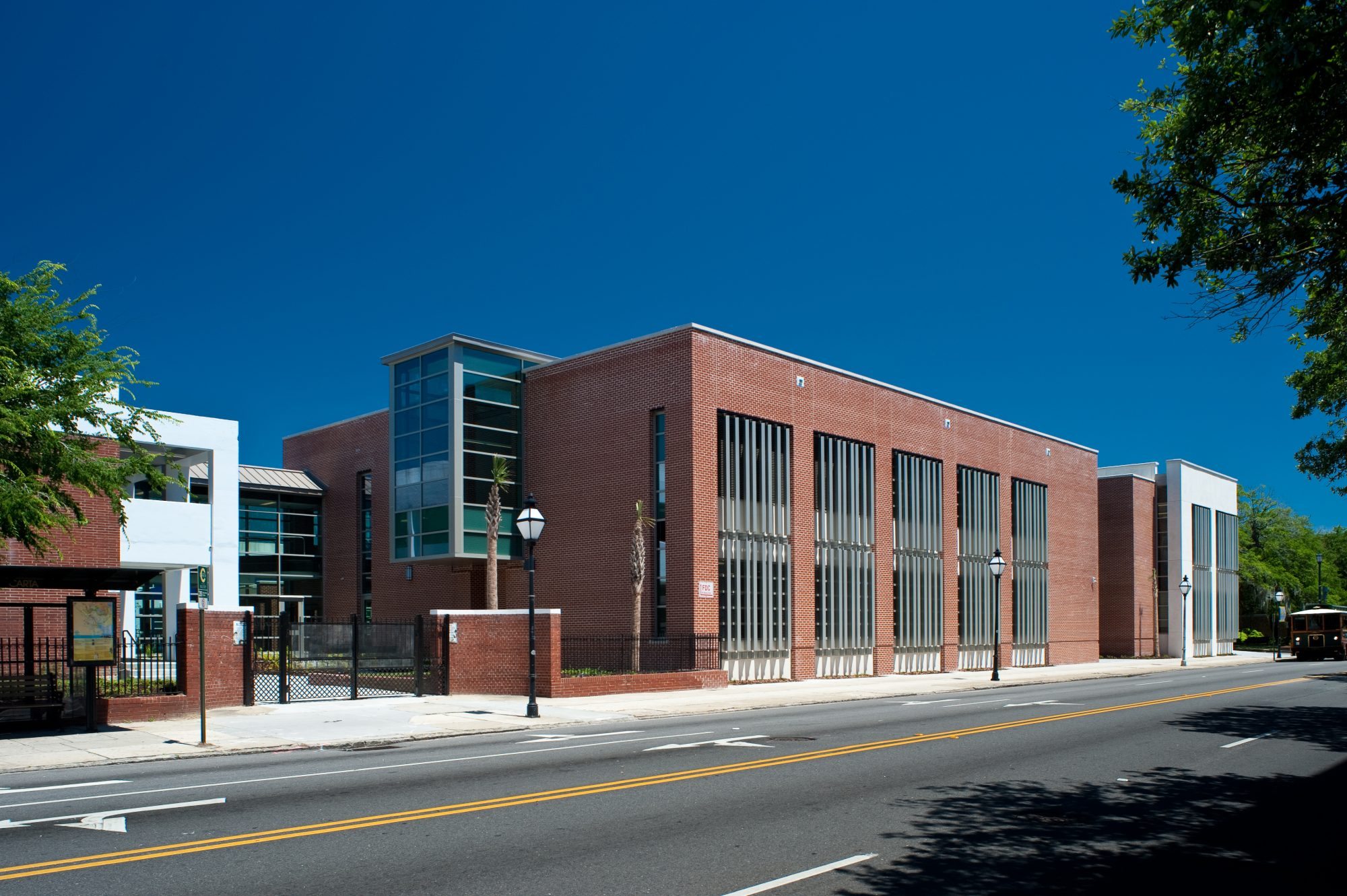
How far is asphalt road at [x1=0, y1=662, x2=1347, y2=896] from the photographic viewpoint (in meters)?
7.86

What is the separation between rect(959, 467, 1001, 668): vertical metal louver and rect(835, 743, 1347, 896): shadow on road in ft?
103

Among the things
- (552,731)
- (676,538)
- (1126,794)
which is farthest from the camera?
(676,538)

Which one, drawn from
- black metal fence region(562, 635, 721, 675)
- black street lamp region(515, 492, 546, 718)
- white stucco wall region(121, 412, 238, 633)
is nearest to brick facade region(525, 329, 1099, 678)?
black metal fence region(562, 635, 721, 675)

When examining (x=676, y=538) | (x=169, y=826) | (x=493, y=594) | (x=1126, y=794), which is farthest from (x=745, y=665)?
(x=169, y=826)

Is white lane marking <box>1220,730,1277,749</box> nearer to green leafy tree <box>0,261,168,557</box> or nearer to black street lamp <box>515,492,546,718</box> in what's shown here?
black street lamp <box>515,492,546,718</box>

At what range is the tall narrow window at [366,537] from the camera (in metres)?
46.8

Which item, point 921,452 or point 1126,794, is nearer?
point 1126,794

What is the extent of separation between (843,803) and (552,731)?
9280mm

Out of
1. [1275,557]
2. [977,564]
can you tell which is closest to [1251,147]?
Result: [977,564]

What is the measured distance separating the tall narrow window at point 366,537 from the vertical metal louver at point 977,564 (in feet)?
81.8

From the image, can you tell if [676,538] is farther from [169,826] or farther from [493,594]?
[169,826]

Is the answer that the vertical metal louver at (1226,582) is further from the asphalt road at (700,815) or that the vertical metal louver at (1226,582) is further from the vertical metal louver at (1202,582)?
the asphalt road at (700,815)

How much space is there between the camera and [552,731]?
19.1 m

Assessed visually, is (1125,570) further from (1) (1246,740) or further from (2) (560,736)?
(2) (560,736)
